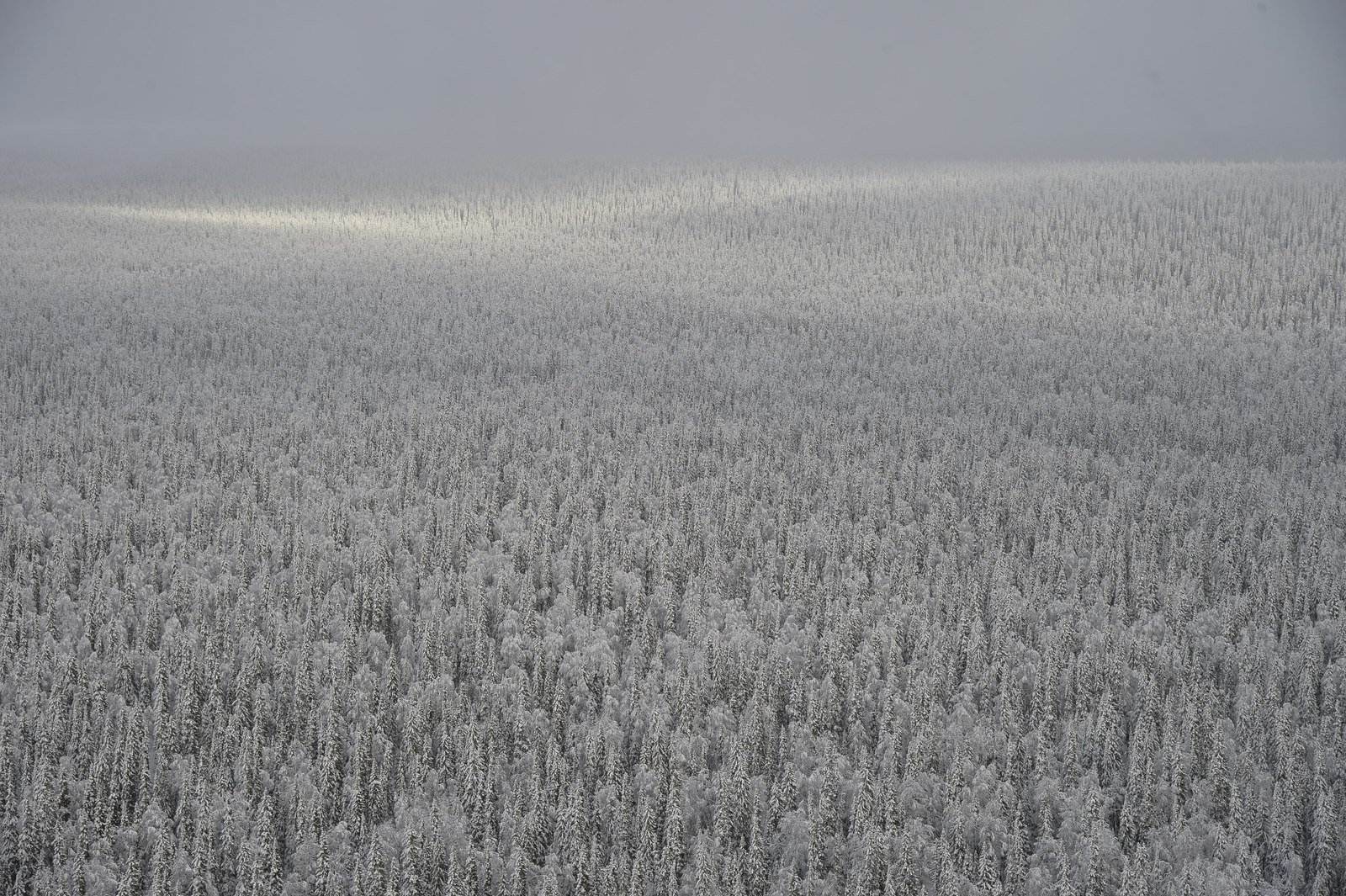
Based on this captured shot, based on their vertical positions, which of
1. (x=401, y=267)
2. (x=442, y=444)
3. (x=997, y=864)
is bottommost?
(x=997, y=864)

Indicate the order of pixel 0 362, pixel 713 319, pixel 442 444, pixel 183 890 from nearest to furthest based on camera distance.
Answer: pixel 183 890, pixel 442 444, pixel 0 362, pixel 713 319

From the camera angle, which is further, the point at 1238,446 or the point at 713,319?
the point at 713,319

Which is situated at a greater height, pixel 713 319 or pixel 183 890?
pixel 713 319

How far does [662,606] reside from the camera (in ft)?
51.1

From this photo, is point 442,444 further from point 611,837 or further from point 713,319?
point 713,319

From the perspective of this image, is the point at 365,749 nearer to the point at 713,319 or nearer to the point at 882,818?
the point at 882,818

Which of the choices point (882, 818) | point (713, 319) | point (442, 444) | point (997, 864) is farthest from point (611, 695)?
point (713, 319)

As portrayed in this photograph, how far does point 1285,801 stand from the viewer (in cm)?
1080

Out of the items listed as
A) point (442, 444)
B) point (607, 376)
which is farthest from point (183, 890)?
point (607, 376)

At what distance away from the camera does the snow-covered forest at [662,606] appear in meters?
10.6

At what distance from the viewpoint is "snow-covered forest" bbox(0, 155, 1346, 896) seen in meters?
10.6

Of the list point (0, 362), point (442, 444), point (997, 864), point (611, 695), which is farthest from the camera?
point (0, 362)

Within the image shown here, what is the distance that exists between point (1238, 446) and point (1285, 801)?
15313 millimetres

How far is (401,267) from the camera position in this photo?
50000mm
